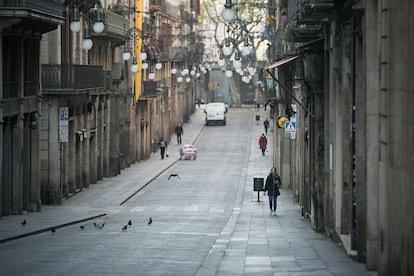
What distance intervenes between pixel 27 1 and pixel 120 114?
31.7 m

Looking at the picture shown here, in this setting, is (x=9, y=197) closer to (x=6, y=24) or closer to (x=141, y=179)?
(x=6, y=24)

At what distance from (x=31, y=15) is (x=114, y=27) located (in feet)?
78.4

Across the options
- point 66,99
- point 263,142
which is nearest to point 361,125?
point 66,99

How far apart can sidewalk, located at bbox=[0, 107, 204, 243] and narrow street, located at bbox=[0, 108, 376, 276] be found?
0.04 meters

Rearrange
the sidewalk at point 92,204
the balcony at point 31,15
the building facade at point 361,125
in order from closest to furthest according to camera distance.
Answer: the building facade at point 361,125 → the sidewalk at point 92,204 → the balcony at point 31,15

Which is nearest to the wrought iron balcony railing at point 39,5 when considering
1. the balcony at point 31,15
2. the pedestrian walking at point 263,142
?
the balcony at point 31,15

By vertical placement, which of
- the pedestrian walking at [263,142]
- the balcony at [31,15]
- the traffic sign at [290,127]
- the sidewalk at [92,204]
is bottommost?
the sidewalk at [92,204]

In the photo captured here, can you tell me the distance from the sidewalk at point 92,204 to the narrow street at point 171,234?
4 centimetres

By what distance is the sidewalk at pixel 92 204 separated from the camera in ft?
123

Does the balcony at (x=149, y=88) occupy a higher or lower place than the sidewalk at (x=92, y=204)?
higher

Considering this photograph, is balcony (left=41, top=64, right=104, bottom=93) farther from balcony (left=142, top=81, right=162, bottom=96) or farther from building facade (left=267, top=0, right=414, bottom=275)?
balcony (left=142, top=81, right=162, bottom=96)

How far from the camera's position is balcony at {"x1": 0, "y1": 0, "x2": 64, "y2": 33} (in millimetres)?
39375

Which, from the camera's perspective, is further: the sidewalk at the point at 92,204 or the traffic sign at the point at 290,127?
the traffic sign at the point at 290,127

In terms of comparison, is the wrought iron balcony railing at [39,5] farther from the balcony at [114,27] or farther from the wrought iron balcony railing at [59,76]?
the balcony at [114,27]
